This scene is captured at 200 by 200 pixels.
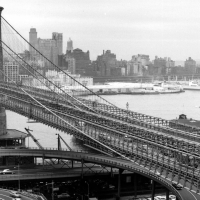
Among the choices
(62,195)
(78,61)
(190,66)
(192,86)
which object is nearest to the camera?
(62,195)

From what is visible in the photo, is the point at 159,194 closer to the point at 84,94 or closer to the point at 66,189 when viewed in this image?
the point at 66,189

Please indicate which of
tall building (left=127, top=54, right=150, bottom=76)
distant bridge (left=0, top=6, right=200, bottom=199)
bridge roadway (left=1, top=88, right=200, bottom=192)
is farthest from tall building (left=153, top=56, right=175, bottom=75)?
bridge roadway (left=1, top=88, right=200, bottom=192)

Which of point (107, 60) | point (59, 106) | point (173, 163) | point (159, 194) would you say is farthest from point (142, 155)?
point (107, 60)

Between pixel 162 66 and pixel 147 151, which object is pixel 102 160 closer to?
pixel 147 151

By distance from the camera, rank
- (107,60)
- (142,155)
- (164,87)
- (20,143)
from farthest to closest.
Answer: (107,60) → (164,87) → (20,143) → (142,155)

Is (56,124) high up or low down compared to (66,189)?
up

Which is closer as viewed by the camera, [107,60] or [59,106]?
[59,106]

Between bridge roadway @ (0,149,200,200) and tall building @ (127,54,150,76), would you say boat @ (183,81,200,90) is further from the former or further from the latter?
bridge roadway @ (0,149,200,200)

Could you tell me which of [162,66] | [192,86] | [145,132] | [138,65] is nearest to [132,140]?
[145,132]
